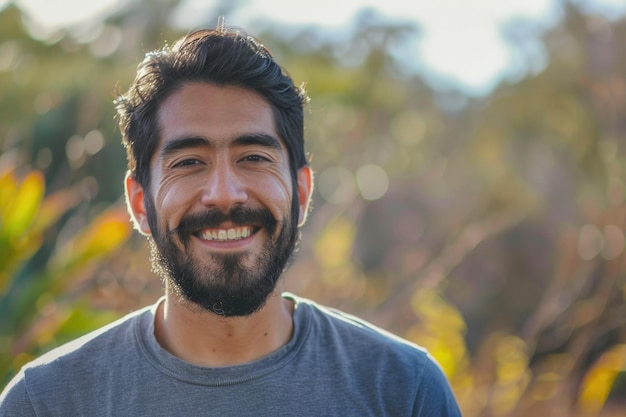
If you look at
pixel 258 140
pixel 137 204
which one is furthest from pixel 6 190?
pixel 258 140

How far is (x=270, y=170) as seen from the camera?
8.22 feet

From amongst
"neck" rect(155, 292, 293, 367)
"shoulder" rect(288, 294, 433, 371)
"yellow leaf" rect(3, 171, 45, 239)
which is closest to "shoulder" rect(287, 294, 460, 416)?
"shoulder" rect(288, 294, 433, 371)

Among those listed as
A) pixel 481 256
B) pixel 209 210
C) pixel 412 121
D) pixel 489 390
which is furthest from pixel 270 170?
pixel 412 121

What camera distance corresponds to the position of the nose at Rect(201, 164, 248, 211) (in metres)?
2.37

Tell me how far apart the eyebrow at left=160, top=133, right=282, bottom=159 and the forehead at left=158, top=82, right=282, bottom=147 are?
0.01 metres

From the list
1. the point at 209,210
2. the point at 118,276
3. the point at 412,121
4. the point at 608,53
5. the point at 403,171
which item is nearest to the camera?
the point at 209,210

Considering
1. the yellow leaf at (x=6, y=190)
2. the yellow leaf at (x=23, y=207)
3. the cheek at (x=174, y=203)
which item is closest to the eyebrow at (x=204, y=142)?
the cheek at (x=174, y=203)

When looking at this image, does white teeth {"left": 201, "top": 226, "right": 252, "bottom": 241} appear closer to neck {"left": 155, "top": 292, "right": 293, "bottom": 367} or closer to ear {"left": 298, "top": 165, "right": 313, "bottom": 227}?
neck {"left": 155, "top": 292, "right": 293, "bottom": 367}

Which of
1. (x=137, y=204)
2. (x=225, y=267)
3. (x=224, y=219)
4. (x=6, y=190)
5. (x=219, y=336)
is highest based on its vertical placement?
(x=6, y=190)

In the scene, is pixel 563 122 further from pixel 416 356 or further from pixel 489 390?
pixel 416 356

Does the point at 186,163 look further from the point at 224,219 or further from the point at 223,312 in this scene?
the point at 223,312

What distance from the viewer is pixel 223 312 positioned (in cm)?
243

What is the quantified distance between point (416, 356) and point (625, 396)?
750 centimetres

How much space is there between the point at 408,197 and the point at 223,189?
28.7 feet
